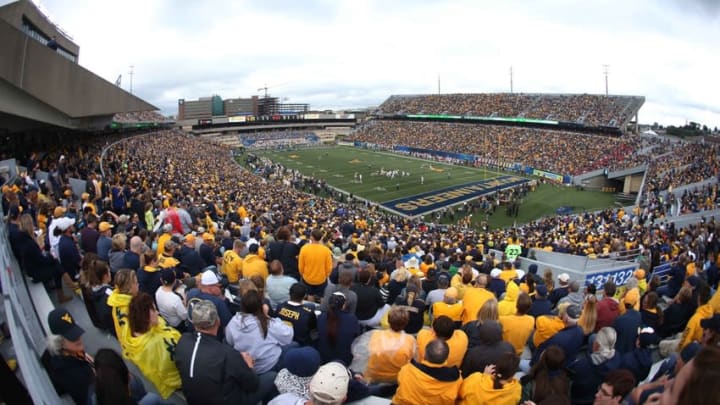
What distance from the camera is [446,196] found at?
3522 centimetres

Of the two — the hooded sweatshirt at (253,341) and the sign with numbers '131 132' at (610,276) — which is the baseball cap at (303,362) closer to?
the hooded sweatshirt at (253,341)

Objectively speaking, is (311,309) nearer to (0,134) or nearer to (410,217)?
(0,134)

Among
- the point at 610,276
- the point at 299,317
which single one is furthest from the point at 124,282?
the point at 610,276

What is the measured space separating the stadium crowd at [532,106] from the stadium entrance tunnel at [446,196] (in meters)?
21.8

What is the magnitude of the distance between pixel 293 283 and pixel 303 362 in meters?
2.40

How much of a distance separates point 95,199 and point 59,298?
690 centimetres

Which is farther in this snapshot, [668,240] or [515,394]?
[668,240]

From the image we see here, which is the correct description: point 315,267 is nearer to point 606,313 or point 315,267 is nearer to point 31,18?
point 606,313

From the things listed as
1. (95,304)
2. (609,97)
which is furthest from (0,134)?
(609,97)

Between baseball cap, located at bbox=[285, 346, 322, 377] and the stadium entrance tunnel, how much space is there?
89.6 feet

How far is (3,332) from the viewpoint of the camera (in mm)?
3480

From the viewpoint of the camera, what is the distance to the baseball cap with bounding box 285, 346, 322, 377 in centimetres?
294

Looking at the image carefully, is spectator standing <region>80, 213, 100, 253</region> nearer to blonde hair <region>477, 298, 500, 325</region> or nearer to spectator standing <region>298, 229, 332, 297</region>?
spectator standing <region>298, 229, 332, 297</region>

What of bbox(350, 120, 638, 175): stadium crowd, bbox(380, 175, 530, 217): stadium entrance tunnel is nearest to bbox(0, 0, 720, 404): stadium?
bbox(380, 175, 530, 217): stadium entrance tunnel
